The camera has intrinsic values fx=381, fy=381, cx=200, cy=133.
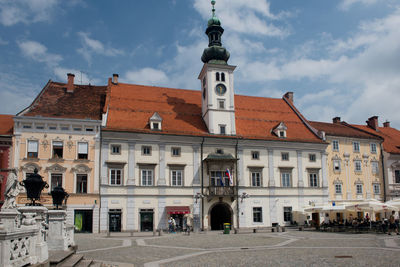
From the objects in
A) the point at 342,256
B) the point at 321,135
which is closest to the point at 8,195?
the point at 342,256

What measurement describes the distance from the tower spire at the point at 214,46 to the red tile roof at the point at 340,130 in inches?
537

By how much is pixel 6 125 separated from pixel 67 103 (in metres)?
5.76

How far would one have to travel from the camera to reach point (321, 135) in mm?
42125

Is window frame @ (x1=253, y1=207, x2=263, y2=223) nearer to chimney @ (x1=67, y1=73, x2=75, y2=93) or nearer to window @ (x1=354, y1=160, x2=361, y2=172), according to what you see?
window @ (x1=354, y1=160, x2=361, y2=172)

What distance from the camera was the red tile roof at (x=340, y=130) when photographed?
1745 inches

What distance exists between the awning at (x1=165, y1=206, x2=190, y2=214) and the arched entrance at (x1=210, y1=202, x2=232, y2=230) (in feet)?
10.1

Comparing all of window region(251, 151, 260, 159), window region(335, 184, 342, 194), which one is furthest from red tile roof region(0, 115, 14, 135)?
window region(335, 184, 342, 194)

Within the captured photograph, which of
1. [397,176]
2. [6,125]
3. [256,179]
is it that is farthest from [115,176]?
[397,176]

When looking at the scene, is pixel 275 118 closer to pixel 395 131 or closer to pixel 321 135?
pixel 321 135

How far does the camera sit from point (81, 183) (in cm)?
3419

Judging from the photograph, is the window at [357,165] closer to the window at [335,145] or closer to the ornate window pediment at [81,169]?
the window at [335,145]

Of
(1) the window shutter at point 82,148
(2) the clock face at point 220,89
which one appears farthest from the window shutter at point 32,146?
(2) the clock face at point 220,89

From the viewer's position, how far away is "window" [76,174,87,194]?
3403cm

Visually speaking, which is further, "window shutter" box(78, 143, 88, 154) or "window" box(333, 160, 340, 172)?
"window" box(333, 160, 340, 172)
